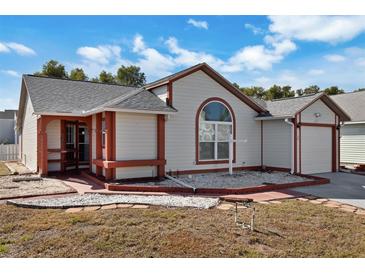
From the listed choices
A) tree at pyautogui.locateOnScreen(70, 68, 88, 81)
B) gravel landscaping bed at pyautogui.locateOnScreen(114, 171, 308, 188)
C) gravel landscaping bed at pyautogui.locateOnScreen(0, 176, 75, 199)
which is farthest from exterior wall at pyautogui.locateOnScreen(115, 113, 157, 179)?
tree at pyautogui.locateOnScreen(70, 68, 88, 81)

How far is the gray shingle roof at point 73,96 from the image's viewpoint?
11.3m

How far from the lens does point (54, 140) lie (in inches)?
514

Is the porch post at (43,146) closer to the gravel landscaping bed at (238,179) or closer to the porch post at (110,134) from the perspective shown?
the porch post at (110,134)

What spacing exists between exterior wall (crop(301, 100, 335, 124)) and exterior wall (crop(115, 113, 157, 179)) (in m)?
7.04

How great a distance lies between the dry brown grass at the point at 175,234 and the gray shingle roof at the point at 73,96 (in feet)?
16.6

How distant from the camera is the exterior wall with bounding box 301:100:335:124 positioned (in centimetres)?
1293

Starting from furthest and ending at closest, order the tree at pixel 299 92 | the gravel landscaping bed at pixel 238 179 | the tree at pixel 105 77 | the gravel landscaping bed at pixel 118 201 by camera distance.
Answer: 1. the tree at pixel 299 92
2. the tree at pixel 105 77
3. the gravel landscaping bed at pixel 238 179
4. the gravel landscaping bed at pixel 118 201

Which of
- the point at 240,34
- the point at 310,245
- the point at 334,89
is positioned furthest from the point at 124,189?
the point at 334,89

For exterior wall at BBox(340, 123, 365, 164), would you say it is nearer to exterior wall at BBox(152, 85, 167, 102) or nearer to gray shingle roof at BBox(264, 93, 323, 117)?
gray shingle roof at BBox(264, 93, 323, 117)

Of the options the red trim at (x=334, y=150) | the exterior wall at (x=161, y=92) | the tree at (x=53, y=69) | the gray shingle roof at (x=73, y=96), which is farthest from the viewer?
the tree at (x=53, y=69)

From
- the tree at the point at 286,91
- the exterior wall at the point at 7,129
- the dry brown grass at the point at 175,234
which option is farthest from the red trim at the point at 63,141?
the tree at the point at 286,91

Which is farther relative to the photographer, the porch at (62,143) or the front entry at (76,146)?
the front entry at (76,146)

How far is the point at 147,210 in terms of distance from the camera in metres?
6.49
